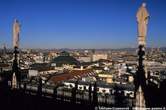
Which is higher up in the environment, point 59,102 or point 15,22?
point 15,22

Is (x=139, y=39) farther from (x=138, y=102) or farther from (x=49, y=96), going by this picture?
(x=49, y=96)

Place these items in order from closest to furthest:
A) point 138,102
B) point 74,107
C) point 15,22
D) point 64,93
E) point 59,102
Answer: point 138,102
point 74,107
point 59,102
point 15,22
point 64,93

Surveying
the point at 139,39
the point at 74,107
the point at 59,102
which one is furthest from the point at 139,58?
the point at 59,102

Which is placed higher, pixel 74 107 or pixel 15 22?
pixel 15 22

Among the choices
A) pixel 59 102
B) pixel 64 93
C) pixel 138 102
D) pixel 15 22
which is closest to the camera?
pixel 138 102

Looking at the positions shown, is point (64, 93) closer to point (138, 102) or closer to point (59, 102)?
point (59, 102)

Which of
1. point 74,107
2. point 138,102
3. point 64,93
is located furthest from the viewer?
point 64,93

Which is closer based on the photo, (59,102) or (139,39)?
(139,39)

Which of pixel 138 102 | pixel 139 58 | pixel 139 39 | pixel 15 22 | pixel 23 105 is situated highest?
pixel 15 22

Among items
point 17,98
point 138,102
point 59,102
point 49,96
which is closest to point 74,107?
point 59,102
